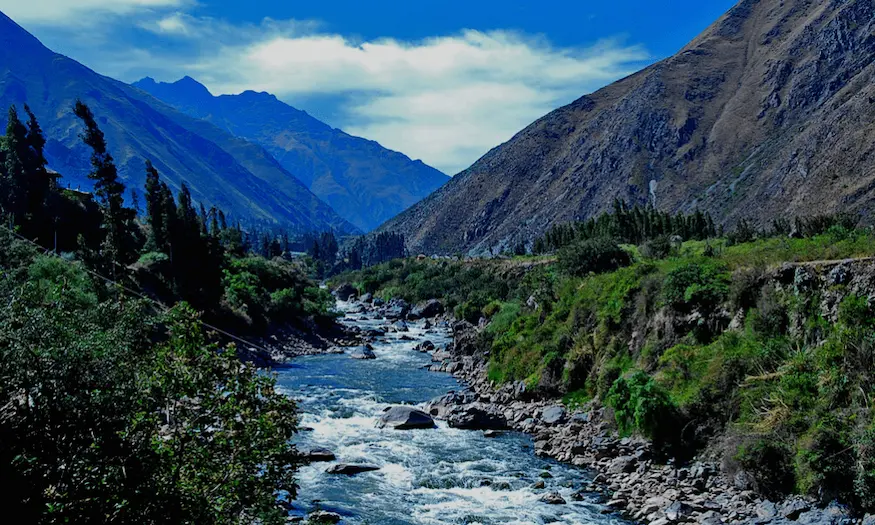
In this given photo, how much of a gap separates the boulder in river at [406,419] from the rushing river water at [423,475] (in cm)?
56

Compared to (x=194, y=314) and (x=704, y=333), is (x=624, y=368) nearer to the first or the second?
(x=704, y=333)

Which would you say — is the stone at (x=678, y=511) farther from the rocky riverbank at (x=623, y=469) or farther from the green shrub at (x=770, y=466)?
the green shrub at (x=770, y=466)

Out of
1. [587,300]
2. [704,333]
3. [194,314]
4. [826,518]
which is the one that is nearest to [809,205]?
[587,300]

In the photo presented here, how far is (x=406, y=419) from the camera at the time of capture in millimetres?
29719

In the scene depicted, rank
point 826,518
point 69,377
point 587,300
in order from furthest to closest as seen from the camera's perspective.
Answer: point 587,300
point 826,518
point 69,377

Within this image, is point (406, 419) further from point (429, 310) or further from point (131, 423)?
point (429, 310)

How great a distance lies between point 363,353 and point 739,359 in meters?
36.3

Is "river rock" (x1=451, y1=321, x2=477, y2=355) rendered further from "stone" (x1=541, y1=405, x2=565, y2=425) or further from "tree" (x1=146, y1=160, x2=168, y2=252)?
"tree" (x1=146, y1=160, x2=168, y2=252)

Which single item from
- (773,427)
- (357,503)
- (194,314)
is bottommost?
(357,503)

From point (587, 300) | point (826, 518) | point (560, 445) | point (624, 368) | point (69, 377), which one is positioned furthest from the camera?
point (587, 300)

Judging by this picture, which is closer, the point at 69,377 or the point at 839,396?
the point at 69,377

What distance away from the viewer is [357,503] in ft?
67.2

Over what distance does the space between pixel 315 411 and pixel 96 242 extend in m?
36.3

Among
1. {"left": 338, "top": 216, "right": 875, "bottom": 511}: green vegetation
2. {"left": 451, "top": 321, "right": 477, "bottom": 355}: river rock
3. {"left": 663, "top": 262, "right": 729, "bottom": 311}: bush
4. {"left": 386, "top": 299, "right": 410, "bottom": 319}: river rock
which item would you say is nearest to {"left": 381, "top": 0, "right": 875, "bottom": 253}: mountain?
{"left": 386, "top": 299, "right": 410, "bottom": 319}: river rock
